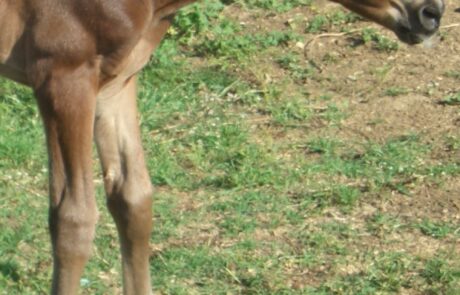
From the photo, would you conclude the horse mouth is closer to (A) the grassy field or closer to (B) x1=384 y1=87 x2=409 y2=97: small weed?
(A) the grassy field

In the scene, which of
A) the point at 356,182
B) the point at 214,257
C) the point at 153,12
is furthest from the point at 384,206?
the point at 153,12

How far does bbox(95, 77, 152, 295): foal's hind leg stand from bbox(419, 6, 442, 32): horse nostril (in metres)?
1.13

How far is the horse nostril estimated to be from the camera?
4699 mm

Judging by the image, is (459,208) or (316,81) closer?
(459,208)

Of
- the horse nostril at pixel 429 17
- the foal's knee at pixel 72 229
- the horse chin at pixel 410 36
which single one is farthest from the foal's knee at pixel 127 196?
the horse nostril at pixel 429 17

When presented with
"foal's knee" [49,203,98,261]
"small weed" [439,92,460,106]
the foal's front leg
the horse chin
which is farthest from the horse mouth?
"small weed" [439,92,460,106]

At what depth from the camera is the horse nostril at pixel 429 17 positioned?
470 cm

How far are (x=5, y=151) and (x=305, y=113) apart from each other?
63.1 inches

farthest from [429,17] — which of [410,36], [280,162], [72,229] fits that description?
[280,162]

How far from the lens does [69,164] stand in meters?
4.54

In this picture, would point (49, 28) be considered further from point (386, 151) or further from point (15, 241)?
point (386, 151)

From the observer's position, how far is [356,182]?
245 inches

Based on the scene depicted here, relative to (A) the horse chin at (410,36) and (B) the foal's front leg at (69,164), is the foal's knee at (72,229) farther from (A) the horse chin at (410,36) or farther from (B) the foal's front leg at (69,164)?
(A) the horse chin at (410,36)

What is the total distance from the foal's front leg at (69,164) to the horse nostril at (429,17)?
3.97 feet
